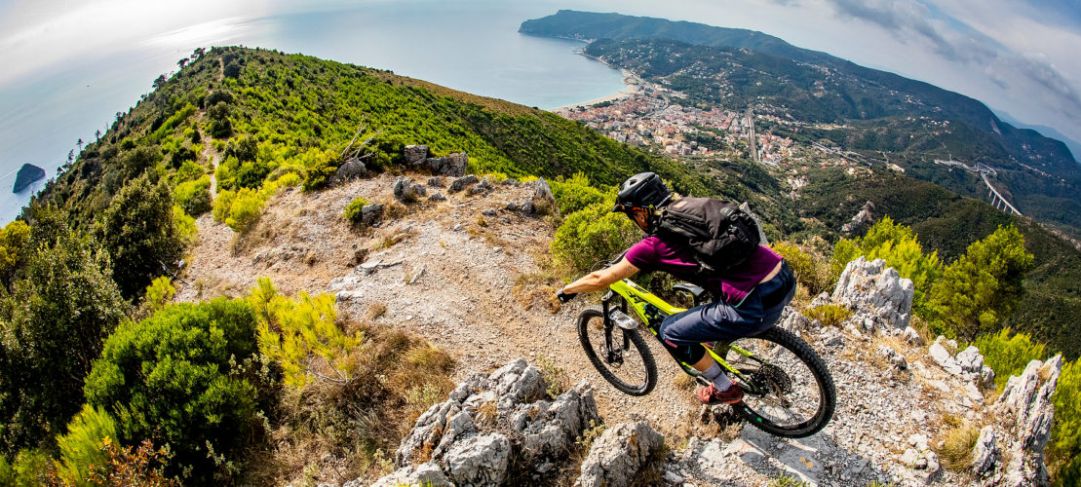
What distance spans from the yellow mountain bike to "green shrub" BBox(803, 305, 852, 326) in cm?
230

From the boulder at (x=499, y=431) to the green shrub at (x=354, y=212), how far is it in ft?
30.3

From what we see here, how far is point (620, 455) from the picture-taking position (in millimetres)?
4383

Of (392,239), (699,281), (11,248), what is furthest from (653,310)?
(11,248)

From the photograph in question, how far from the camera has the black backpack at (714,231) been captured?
3479 mm

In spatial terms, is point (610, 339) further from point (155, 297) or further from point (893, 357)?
point (155, 297)

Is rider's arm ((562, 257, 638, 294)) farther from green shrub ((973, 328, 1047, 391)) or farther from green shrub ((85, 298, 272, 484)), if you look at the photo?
green shrub ((973, 328, 1047, 391))

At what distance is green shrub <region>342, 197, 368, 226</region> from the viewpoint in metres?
13.3

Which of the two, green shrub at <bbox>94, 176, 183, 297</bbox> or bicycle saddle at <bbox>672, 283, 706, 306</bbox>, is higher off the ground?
bicycle saddle at <bbox>672, 283, 706, 306</bbox>

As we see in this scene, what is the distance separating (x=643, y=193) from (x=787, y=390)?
2432mm

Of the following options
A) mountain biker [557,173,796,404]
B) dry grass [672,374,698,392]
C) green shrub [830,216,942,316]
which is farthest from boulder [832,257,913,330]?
green shrub [830,216,942,316]

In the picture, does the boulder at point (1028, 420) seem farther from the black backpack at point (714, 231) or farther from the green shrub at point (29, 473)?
the green shrub at point (29, 473)

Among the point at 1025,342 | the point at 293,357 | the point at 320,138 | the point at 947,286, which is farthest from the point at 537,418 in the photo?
the point at 320,138

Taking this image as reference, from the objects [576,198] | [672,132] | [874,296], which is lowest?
[672,132]

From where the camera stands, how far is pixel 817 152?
7200 inches
